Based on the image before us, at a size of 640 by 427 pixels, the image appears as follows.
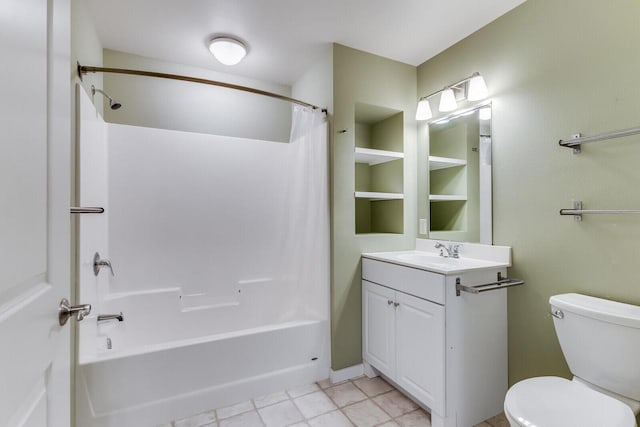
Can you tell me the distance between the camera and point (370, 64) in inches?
95.0

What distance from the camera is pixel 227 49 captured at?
2242mm

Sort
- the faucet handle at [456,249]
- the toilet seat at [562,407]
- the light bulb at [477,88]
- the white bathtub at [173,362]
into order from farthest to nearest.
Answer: the faucet handle at [456,249] → the light bulb at [477,88] → the white bathtub at [173,362] → the toilet seat at [562,407]

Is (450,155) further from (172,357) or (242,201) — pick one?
(172,357)

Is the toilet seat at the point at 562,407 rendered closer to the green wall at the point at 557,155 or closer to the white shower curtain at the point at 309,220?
the green wall at the point at 557,155

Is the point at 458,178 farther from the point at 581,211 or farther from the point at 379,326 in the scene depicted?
the point at 379,326

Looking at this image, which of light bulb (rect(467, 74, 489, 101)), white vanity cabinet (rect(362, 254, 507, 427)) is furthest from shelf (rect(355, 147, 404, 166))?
white vanity cabinet (rect(362, 254, 507, 427))

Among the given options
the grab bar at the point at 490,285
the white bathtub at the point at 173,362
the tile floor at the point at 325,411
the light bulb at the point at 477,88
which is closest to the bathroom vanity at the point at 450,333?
the grab bar at the point at 490,285

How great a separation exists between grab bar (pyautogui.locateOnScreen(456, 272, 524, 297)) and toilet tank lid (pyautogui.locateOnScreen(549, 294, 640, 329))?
245mm

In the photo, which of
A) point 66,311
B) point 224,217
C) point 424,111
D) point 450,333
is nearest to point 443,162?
point 424,111

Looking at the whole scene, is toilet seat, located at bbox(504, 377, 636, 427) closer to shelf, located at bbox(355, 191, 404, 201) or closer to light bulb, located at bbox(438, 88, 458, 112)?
shelf, located at bbox(355, 191, 404, 201)

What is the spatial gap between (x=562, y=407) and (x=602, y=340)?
1.18 ft

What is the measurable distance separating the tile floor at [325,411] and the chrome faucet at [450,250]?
3.25 feet

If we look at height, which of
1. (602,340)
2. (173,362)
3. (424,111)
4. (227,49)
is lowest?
(173,362)

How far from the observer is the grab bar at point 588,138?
4.47ft
